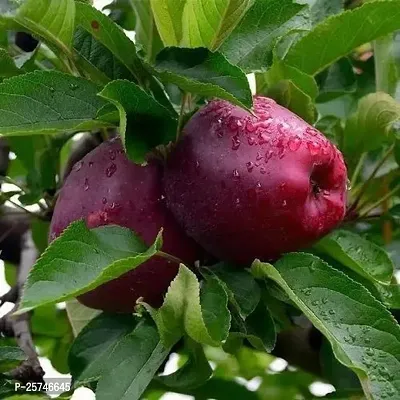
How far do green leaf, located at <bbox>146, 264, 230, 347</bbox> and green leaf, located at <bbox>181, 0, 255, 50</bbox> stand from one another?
18 cm

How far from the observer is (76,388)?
0.68m

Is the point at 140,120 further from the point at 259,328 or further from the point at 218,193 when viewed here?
the point at 259,328

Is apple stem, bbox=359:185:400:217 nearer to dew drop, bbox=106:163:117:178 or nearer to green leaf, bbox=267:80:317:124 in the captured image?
green leaf, bbox=267:80:317:124

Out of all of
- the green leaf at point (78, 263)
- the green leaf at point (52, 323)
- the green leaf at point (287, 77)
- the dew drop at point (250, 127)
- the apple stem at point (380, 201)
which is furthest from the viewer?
the green leaf at point (52, 323)

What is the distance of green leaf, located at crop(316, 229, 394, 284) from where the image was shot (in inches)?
26.1

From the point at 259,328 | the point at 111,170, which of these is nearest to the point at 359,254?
the point at 259,328

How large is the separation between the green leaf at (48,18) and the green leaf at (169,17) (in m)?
0.07

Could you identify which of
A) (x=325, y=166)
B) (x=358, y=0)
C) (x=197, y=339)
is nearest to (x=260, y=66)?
(x=325, y=166)

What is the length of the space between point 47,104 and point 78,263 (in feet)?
0.42

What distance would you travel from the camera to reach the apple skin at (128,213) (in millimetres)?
613

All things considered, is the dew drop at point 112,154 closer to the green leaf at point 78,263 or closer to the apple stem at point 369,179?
the green leaf at point 78,263

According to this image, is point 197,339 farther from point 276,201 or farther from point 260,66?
point 260,66

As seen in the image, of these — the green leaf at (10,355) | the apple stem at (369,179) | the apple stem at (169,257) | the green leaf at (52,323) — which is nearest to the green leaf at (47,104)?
the apple stem at (169,257)

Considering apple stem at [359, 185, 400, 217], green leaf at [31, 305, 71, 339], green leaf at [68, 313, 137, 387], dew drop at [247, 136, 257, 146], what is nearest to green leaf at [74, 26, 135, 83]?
dew drop at [247, 136, 257, 146]
